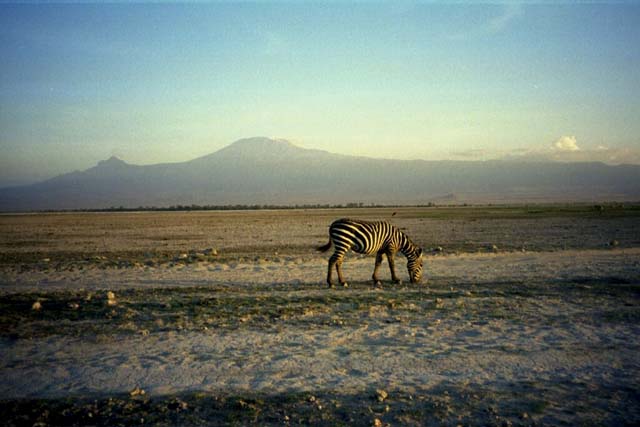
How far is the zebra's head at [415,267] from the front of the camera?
13.5 metres

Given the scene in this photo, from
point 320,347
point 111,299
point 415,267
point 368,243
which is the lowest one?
point 320,347

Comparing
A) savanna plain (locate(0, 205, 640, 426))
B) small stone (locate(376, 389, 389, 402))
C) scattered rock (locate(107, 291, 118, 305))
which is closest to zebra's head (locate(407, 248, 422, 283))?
savanna plain (locate(0, 205, 640, 426))

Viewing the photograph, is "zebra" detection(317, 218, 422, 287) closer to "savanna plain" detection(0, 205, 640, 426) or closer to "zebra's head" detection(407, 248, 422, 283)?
"zebra's head" detection(407, 248, 422, 283)

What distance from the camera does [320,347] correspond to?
25.1 feet

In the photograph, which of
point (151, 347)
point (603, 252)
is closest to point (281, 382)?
point (151, 347)

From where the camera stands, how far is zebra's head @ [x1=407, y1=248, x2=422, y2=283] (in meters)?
13.5

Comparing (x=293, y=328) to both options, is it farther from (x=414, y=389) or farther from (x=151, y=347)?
(x=414, y=389)

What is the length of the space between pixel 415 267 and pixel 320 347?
661 cm

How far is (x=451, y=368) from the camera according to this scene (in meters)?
6.65

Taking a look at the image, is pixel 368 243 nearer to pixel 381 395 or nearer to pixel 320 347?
pixel 320 347

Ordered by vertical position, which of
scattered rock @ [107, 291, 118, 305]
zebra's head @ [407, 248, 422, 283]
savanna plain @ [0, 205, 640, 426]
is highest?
zebra's head @ [407, 248, 422, 283]

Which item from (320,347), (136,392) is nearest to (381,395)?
(320,347)

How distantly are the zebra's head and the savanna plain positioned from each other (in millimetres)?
381

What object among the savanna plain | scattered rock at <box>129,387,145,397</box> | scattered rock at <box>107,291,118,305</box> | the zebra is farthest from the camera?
the zebra
